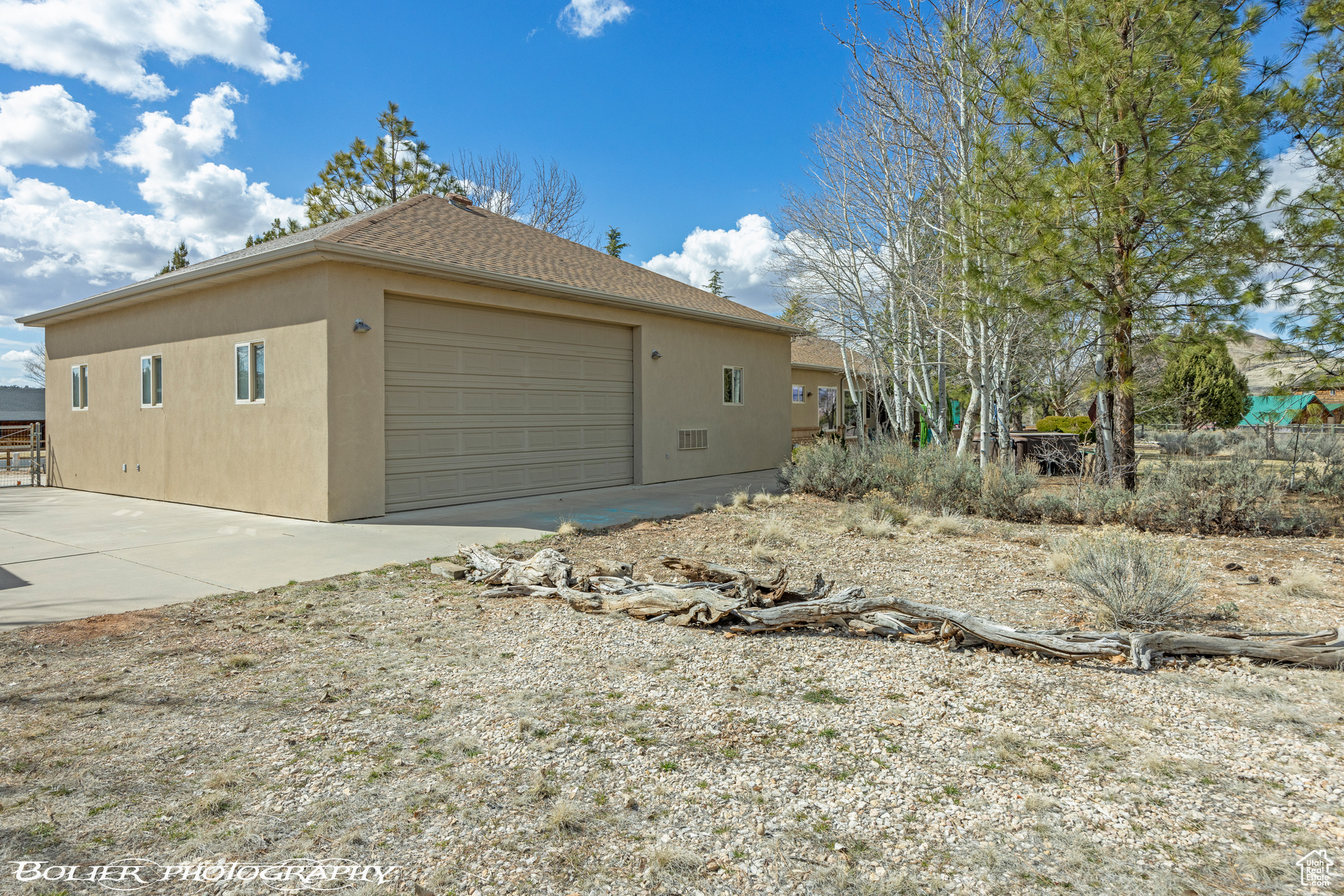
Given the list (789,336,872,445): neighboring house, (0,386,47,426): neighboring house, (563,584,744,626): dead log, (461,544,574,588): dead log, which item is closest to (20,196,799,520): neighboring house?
(461,544,574,588): dead log

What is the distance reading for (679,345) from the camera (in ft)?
47.9

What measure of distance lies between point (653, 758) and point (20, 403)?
5426 centimetres

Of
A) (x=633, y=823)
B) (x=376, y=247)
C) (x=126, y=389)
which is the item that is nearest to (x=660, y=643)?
(x=633, y=823)

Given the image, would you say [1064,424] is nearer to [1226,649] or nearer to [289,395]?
[1226,649]

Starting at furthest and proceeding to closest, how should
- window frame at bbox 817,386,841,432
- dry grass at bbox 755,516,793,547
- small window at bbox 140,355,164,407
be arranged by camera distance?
window frame at bbox 817,386,841,432 < small window at bbox 140,355,164,407 < dry grass at bbox 755,516,793,547

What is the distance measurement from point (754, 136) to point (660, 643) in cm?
1706

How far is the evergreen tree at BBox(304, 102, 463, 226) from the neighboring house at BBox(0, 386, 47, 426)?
84.7 ft

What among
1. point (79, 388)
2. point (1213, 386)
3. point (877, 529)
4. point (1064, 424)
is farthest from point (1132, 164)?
point (1213, 386)

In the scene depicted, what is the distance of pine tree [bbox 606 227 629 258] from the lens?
43938mm

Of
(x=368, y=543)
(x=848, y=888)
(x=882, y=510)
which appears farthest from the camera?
(x=882, y=510)

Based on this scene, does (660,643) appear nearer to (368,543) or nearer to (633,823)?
(633,823)

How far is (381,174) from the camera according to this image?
26.7 m

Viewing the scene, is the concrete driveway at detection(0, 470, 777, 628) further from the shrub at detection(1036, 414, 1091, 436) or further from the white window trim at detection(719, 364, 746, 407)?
the shrub at detection(1036, 414, 1091, 436)

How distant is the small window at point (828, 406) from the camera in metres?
28.3
